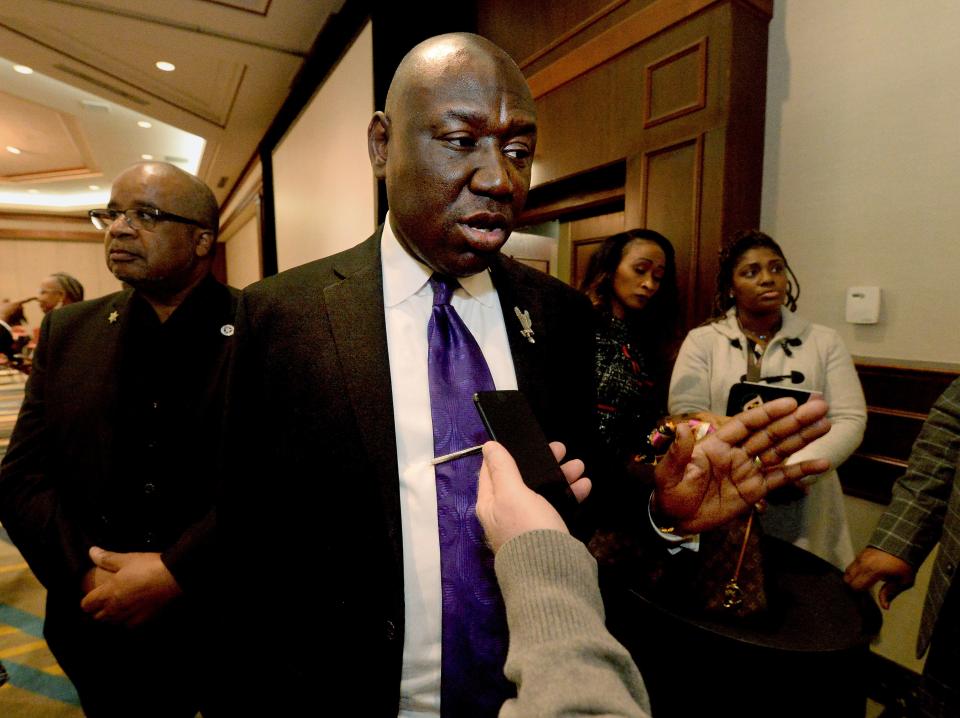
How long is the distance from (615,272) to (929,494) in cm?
129

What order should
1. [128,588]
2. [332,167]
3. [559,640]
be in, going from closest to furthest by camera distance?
1. [559,640]
2. [128,588]
3. [332,167]

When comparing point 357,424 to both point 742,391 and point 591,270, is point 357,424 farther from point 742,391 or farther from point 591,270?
point 591,270

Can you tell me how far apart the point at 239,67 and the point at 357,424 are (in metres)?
4.97

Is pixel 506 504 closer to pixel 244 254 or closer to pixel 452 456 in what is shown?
pixel 452 456

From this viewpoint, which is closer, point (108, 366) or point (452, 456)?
point (452, 456)

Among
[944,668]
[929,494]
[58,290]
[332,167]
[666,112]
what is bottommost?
[944,668]

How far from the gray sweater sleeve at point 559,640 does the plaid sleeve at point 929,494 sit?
46.6 inches

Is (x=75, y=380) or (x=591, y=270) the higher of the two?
(x=591, y=270)

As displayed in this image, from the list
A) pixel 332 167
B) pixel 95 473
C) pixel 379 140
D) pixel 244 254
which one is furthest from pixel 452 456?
pixel 244 254

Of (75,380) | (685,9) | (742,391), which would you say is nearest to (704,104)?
(685,9)

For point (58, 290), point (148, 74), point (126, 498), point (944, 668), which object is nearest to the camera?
point (944, 668)

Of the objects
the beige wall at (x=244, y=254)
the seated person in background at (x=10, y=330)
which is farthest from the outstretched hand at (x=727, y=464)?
the beige wall at (x=244, y=254)

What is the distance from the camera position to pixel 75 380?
4.33ft

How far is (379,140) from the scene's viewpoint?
2.95ft
